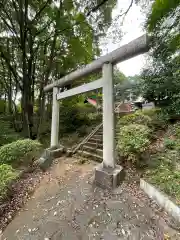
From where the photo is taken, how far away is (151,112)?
6.14 metres

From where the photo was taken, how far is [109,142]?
296cm

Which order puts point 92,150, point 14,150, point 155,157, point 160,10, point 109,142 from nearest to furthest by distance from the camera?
point 109,142
point 155,157
point 14,150
point 92,150
point 160,10

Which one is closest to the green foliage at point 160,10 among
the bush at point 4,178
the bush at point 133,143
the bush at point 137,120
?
the bush at point 137,120

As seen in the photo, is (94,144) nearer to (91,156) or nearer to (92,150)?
(92,150)

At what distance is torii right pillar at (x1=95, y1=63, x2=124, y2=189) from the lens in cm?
288

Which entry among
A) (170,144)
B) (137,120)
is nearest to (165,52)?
(137,120)

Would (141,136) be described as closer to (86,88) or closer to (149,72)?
(86,88)

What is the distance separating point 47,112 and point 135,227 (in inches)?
321

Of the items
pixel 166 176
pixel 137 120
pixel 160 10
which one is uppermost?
pixel 160 10

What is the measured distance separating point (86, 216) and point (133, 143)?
1780mm

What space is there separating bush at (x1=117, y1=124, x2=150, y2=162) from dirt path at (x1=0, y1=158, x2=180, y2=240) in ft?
2.19

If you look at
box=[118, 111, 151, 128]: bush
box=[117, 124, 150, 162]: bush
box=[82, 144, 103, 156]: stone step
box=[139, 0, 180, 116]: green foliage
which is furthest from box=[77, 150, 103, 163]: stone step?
box=[139, 0, 180, 116]: green foliage

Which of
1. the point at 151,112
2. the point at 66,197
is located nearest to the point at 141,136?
the point at 66,197

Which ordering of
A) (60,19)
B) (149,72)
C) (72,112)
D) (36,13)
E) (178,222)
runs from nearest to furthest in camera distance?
(178,222), (60,19), (36,13), (149,72), (72,112)
